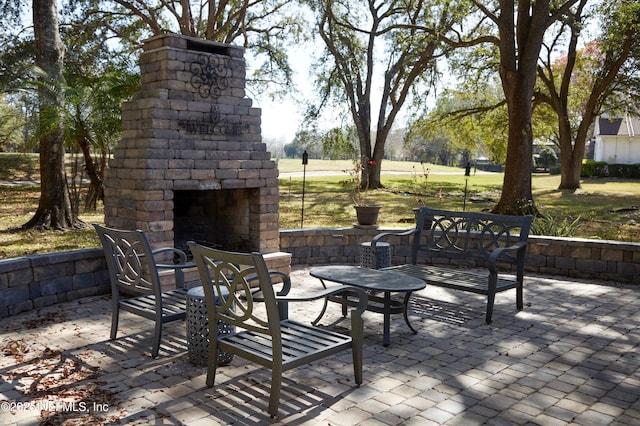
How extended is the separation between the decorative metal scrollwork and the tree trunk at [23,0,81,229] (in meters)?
4.16

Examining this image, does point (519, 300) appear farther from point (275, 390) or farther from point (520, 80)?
point (520, 80)

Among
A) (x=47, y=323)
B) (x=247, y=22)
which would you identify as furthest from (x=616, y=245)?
(x=247, y=22)

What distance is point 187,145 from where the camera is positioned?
6211mm

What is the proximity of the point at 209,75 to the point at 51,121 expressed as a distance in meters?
4.30

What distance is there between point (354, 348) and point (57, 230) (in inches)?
309

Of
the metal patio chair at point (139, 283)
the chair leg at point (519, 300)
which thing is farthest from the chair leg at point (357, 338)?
the chair leg at point (519, 300)

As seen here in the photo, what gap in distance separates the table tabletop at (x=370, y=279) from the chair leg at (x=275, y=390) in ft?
4.76

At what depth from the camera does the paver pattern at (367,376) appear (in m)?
3.41

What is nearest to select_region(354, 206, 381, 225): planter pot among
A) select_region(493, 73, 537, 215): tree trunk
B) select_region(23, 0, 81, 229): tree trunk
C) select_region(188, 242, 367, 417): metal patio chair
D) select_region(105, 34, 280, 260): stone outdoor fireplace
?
select_region(105, 34, 280, 260): stone outdoor fireplace

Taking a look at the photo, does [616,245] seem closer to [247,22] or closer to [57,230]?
[57,230]

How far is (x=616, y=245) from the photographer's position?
7363 mm

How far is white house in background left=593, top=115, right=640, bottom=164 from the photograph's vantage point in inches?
1517

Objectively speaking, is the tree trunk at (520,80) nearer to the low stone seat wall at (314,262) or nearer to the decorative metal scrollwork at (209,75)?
the low stone seat wall at (314,262)

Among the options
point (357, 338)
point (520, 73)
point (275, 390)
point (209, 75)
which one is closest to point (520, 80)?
point (520, 73)
